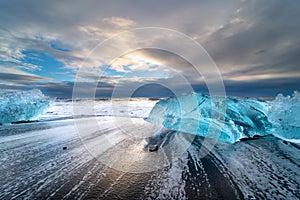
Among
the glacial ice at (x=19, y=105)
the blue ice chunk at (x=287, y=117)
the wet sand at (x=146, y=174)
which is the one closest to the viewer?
the wet sand at (x=146, y=174)

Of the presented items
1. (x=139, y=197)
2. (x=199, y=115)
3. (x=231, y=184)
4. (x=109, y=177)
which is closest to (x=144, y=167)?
(x=109, y=177)

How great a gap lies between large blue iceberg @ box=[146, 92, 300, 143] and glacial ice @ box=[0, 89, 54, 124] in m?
7.59

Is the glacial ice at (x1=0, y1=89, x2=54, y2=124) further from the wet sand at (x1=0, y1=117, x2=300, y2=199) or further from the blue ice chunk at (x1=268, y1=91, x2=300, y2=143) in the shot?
the blue ice chunk at (x1=268, y1=91, x2=300, y2=143)

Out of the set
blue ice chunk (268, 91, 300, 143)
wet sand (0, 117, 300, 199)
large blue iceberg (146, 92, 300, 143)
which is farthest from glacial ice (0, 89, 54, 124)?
blue ice chunk (268, 91, 300, 143)

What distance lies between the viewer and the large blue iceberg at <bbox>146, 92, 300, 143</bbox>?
443 centimetres

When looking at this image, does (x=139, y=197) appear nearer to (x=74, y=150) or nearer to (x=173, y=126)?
(x=74, y=150)

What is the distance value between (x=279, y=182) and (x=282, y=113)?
146 inches

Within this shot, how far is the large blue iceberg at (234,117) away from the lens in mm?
4434

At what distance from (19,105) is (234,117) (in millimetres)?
10335

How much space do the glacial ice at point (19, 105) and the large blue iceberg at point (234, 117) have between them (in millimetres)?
7587

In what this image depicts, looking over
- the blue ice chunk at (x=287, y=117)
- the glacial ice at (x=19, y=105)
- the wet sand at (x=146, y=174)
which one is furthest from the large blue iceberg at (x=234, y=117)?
the glacial ice at (x=19, y=105)

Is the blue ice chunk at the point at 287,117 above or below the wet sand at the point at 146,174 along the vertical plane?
above

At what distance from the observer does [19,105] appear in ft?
26.4

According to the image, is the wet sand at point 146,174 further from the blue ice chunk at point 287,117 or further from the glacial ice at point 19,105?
the glacial ice at point 19,105
